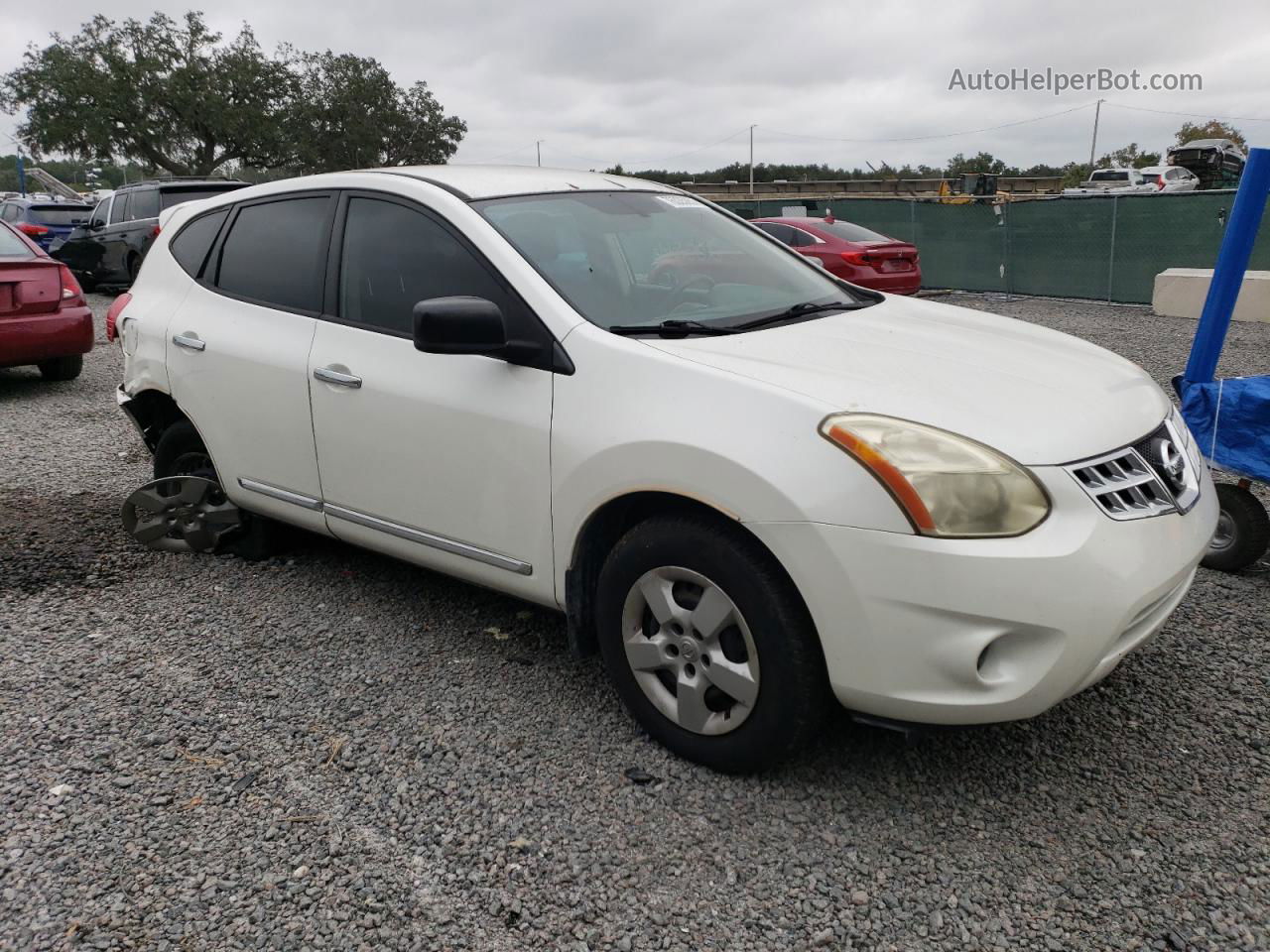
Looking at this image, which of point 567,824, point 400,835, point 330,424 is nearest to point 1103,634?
point 567,824

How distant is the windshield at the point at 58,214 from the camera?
18.0 meters

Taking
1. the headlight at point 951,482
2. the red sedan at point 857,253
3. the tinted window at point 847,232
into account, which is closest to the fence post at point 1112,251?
the red sedan at point 857,253

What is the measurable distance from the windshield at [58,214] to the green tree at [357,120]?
2304 centimetres

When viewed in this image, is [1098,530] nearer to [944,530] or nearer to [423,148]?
[944,530]

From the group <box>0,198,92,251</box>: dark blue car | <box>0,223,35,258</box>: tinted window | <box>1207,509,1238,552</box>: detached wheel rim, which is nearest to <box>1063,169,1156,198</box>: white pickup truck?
<box>0,198,92,251</box>: dark blue car

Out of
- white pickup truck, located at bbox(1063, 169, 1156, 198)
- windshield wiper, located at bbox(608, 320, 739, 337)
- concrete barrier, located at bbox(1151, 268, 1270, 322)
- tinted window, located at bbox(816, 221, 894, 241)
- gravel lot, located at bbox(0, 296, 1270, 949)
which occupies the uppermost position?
white pickup truck, located at bbox(1063, 169, 1156, 198)

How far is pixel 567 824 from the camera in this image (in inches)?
104

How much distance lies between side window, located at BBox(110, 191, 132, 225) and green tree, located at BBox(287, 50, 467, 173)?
26905mm

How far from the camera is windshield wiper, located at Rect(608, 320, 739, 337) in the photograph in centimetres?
297

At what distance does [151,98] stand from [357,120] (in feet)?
27.7

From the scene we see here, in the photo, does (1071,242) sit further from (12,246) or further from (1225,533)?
(12,246)

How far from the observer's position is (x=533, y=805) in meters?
2.73

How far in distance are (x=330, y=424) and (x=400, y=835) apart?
1.56 metres

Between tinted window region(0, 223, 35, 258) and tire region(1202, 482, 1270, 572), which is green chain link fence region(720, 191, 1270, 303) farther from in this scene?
tinted window region(0, 223, 35, 258)
